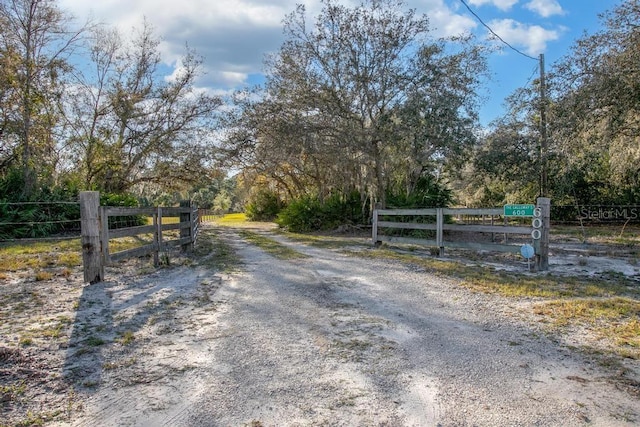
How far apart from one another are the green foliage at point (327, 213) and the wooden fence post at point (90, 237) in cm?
1255

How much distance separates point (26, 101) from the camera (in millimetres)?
13117

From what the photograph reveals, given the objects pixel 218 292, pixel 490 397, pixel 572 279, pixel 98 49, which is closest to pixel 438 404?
pixel 490 397

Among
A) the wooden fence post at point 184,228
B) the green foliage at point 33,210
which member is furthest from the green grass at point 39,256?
the wooden fence post at point 184,228

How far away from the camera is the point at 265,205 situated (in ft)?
107

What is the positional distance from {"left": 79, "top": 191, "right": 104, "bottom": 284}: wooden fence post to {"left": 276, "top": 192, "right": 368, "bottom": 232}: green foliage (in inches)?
494

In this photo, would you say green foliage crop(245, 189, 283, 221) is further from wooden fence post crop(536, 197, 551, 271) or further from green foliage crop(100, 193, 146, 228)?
wooden fence post crop(536, 197, 551, 271)

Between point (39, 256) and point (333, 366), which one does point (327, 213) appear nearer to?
point (39, 256)

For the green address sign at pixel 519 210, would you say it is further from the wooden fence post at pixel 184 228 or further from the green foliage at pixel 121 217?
the green foliage at pixel 121 217

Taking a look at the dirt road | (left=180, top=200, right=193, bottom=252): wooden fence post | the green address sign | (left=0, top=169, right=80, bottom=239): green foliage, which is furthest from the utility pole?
(left=0, top=169, right=80, bottom=239): green foliage

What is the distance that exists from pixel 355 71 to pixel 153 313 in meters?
11.6

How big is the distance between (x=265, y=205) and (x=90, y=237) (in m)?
27.0

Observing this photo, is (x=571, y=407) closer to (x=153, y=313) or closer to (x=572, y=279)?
(x=153, y=313)

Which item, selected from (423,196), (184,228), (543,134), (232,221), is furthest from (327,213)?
(232,221)

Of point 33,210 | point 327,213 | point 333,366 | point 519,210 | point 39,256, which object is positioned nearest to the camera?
point 333,366
